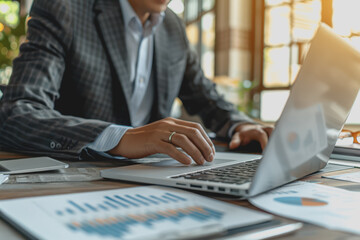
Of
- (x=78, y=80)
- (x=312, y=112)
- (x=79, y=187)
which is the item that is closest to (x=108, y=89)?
(x=78, y=80)

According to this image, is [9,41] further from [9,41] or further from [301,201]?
[301,201]

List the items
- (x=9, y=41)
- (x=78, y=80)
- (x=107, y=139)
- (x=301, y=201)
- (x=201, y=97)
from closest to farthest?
(x=301, y=201), (x=107, y=139), (x=78, y=80), (x=201, y=97), (x=9, y=41)

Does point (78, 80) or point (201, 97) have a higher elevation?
point (78, 80)

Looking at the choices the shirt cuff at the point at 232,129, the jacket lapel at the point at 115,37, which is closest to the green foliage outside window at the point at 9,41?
the jacket lapel at the point at 115,37

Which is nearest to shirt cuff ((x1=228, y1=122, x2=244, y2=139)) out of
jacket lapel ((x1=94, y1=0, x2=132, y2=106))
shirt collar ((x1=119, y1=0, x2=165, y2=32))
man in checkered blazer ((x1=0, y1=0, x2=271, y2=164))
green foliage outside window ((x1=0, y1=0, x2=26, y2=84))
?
man in checkered blazer ((x1=0, y1=0, x2=271, y2=164))

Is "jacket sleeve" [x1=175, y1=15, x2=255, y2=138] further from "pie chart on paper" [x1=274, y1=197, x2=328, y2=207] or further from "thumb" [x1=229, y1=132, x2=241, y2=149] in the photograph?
"pie chart on paper" [x1=274, y1=197, x2=328, y2=207]

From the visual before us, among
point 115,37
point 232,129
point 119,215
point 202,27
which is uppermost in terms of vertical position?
point 202,27

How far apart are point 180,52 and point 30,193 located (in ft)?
3.51

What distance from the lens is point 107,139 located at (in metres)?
0.72

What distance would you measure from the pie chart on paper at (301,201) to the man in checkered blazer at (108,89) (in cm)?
20

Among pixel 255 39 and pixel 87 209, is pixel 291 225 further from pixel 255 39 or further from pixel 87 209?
pixel 255 39

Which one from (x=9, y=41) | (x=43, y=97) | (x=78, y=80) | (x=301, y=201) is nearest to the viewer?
(x=301, y=201)

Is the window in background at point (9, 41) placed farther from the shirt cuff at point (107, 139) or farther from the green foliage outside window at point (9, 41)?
the shirt cuff at point (107, 139)

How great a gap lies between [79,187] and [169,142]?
0.68 ft
